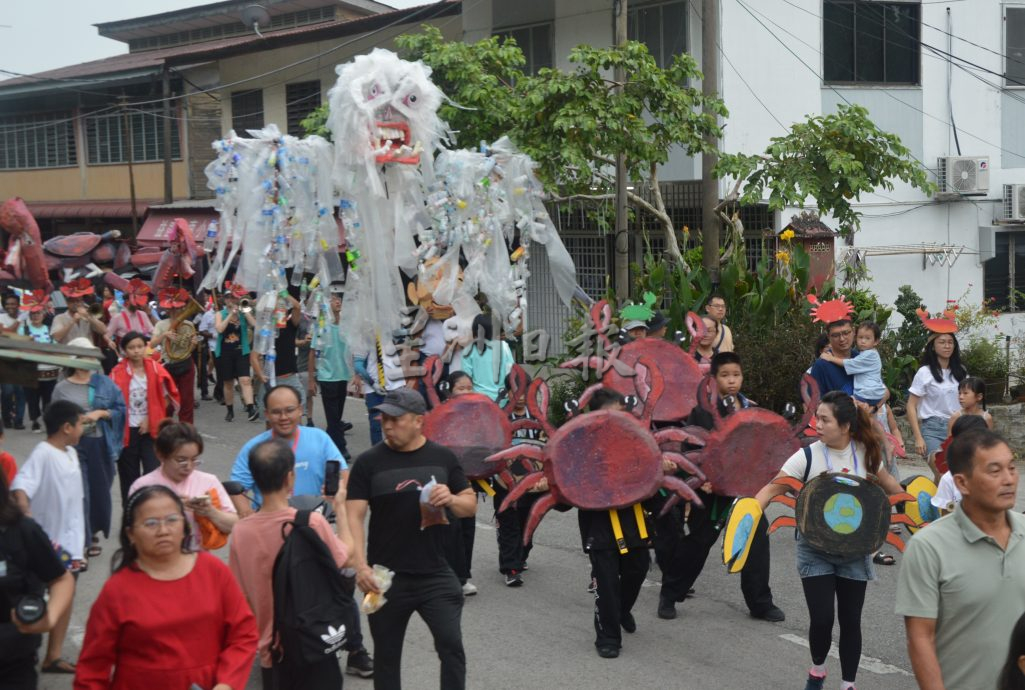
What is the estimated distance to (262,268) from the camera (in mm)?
9289

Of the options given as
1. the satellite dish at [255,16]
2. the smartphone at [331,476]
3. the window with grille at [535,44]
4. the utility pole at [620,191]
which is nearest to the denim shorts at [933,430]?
the smartphone at [331,476]

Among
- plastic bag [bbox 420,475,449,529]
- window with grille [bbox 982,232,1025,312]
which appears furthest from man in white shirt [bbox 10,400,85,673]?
window with grille [bbox 982,232,1025,312]

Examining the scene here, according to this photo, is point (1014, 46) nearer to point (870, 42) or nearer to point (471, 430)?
point (870, 42)

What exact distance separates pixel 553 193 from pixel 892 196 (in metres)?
6.28

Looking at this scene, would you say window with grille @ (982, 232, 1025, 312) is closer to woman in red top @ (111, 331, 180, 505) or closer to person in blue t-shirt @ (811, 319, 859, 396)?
person in blue t-shirt @ (811, 319, 859, 396)

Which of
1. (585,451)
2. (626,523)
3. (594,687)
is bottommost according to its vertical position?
(594,687)

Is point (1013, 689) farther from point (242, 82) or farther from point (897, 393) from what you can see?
point (242, 82)

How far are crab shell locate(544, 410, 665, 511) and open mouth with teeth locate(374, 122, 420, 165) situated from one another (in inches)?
127

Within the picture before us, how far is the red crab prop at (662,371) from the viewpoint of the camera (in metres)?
7.82

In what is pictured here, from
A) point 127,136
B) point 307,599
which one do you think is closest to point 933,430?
point 307,599

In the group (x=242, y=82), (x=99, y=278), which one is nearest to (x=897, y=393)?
(x=99, y=278)

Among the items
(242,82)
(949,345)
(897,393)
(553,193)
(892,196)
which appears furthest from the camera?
(242,82)

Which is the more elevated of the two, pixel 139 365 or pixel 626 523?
pixel 139 365

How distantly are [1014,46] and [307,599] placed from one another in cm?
1663
